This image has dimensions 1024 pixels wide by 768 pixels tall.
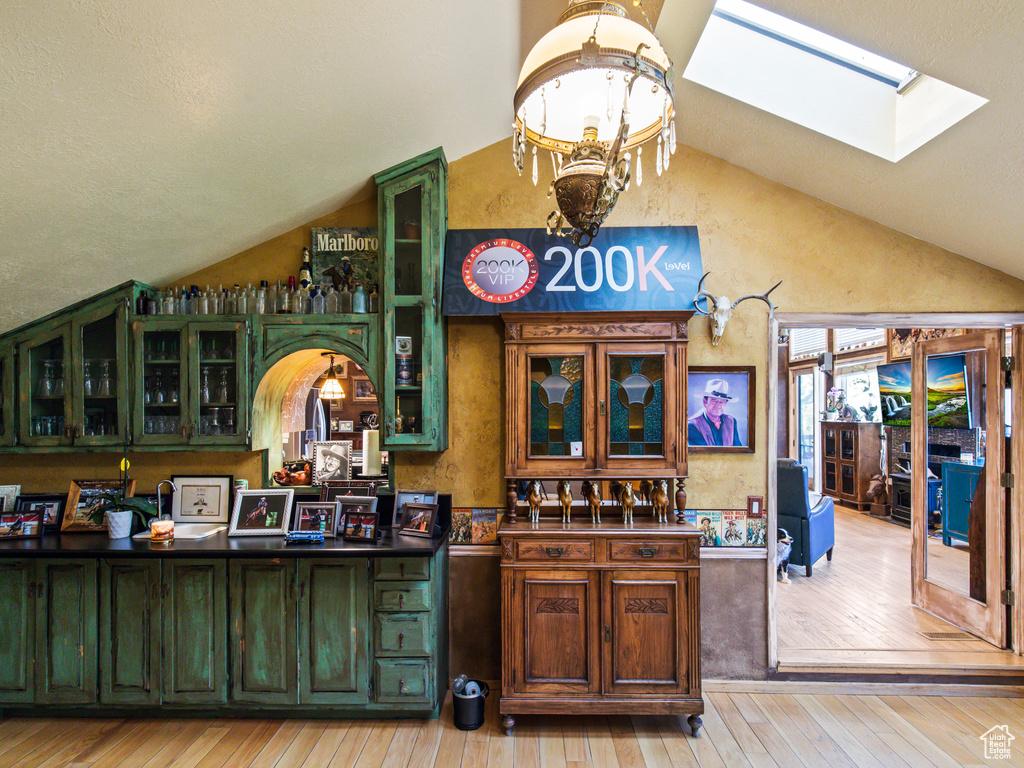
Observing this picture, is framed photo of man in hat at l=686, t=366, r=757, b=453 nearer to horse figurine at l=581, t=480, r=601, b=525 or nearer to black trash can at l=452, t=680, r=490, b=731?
horse figurine at l=581, t=480, r=601, b=525

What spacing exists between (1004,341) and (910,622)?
7.50 ft

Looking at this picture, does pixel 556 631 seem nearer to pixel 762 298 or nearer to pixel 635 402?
pixel 635 402

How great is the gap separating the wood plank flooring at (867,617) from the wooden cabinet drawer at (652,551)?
1.17m

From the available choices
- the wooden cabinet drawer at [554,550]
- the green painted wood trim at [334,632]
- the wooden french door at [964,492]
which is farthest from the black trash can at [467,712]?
the wooden french door at [964,492]

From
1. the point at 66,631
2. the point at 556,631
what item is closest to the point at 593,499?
the point at 556,631

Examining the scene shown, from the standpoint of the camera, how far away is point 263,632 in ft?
9.84

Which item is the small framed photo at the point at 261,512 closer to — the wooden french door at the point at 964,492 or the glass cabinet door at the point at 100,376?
the glass cabinet door at the point at 100,376

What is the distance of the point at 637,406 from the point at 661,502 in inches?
23.5

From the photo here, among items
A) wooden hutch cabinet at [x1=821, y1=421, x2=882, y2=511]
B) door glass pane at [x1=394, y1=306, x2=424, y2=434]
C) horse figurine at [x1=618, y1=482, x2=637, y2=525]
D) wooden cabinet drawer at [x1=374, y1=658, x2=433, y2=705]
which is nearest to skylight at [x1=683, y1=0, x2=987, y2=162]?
door glass pane at [x1=394, y1=306, x2=424, y2=434]

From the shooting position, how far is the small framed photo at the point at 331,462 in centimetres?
373

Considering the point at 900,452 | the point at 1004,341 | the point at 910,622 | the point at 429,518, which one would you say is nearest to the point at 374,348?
the point at 429,518

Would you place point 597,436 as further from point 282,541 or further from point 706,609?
point 282,541

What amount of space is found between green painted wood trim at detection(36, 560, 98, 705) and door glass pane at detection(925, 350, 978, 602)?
572cm

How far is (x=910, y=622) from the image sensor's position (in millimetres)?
4262
